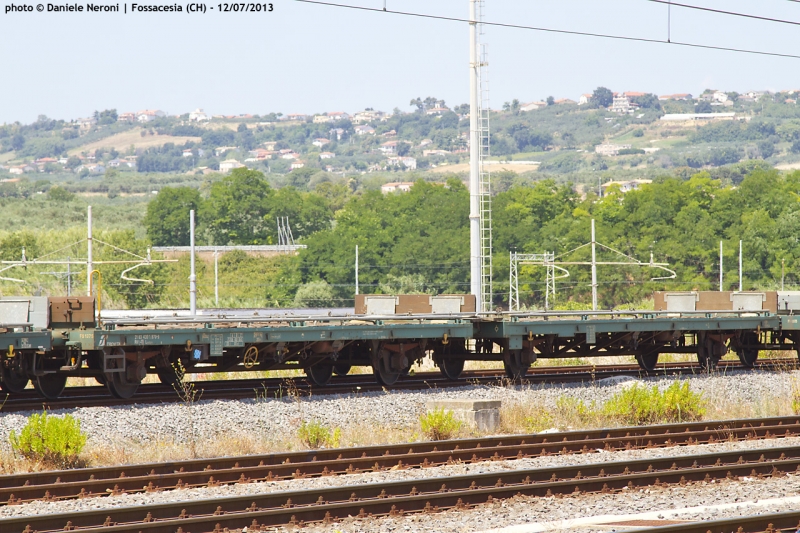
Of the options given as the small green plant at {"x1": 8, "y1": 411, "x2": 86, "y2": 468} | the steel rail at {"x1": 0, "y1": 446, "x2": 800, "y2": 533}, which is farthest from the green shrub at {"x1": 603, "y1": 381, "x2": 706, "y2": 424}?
the small green plant at {"x1": 8, "y1": 411, "x2": 86, "y2": 468}

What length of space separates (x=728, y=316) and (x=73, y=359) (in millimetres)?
15439

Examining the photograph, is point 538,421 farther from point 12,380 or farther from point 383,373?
point 12,380

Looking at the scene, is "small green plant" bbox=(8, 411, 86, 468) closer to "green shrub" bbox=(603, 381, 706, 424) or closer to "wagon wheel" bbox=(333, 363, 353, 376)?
"green shrub" bbox=(603, 381, 706, 424)

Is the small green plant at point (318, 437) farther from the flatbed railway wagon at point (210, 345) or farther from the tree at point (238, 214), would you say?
the tree at point (238, 214)

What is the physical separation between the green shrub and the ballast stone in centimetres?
216

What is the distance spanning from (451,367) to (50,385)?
8.59m

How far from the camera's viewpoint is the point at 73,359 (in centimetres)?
1828

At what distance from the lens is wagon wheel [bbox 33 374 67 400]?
18438 millimetres

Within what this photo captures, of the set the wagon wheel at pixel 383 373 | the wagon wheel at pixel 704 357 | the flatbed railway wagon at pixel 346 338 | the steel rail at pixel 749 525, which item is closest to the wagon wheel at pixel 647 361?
the flatbed railway wagon at pixel 346 338

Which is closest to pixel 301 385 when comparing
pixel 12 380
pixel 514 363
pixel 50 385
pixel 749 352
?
pixel 514 363

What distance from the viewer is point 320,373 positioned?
69.5 ft

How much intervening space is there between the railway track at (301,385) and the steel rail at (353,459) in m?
4.99

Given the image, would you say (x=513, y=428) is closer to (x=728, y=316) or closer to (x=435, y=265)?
(x=728, y=316)

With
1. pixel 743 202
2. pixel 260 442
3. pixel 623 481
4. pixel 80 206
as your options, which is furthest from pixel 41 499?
pixel 80 206
